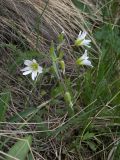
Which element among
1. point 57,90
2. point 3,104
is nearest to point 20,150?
point 3,104

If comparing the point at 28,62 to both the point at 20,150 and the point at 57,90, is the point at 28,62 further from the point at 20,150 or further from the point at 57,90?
the point at 20,150

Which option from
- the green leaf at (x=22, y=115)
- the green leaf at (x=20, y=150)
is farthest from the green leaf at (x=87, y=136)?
the green leaf at (x=20, y=150)

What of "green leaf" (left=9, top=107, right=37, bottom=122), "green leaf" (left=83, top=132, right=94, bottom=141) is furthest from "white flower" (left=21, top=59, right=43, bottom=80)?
"green leaf" (left=83, top=132, right=94, bottom=141)

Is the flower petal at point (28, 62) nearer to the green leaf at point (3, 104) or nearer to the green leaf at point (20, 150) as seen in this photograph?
the green leaf at point (3, 104)

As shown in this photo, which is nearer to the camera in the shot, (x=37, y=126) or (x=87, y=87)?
(x=37, y=126)

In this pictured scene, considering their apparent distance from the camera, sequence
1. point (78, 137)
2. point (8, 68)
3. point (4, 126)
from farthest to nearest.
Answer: point (8, 68) → point (78, 137) → point (4, 126)

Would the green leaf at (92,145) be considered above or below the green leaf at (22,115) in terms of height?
below

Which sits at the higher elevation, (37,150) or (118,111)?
(118,111)

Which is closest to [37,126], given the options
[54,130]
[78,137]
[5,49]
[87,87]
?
[54,130]

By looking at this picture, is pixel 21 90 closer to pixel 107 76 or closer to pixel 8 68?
pixel 8 68
